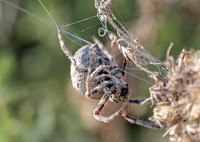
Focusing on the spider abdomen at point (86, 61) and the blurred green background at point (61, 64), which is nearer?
the spider abdomen at point (86, 61)

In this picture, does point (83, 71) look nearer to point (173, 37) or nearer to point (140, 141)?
point (173, 37)

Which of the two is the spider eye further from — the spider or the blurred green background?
the blurred green background

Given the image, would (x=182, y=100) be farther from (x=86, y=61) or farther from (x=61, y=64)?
(x=61, y=64)

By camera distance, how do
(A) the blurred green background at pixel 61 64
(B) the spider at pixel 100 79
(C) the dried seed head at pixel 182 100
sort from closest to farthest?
(C) the dried seed head at pixel 182 100
(B) the spider at pixel 100 79
(A) the blurred green background at pixel 61 64

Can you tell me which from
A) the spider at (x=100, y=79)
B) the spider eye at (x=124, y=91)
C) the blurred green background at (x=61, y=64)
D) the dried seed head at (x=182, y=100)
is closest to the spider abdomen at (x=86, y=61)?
the spider at (x=100, y=79)

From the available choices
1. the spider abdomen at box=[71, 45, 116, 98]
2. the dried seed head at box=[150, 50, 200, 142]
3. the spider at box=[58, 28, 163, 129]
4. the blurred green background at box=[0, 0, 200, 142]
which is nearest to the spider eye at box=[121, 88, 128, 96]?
the spider at box=[58, 28, 163, 129]

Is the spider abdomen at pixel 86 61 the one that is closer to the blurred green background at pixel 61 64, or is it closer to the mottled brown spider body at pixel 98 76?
the mottled brown spider body at pixel 98 76
